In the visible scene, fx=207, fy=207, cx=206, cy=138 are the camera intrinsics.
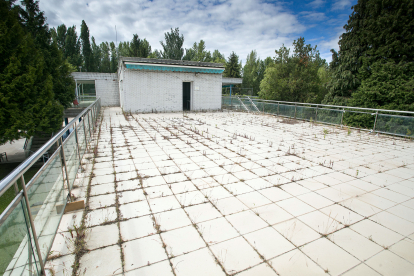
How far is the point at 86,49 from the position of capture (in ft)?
133

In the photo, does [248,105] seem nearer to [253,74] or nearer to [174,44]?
[174,44]

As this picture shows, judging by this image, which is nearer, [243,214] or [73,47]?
[243,214]

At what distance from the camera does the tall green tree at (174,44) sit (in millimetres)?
38000

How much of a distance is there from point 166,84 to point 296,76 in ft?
40.0

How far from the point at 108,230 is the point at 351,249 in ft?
8.64

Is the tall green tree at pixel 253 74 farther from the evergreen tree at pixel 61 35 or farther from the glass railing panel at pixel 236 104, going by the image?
the evergreen tree at pixel 61 35

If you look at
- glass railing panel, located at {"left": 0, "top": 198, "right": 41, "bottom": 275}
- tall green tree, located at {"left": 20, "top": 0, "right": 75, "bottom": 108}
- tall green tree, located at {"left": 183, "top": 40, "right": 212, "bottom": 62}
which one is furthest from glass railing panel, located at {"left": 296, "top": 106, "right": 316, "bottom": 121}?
tall green tree, located at {"left": 183, "top": 40, "right": 212, "bottom": 62}

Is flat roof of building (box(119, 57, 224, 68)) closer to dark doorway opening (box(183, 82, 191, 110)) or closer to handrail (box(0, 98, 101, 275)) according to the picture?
dark doorway opening (box(183, 82, 191, 110))

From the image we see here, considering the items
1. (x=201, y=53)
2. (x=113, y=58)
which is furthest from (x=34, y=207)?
(x=113, y=58)

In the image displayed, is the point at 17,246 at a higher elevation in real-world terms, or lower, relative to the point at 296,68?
lower

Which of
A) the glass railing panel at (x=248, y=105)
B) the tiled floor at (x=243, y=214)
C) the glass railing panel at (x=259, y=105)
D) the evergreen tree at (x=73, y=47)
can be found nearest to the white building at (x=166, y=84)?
the glass railing panel at (x=248, y=105)

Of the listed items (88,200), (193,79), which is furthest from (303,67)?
(88,200)

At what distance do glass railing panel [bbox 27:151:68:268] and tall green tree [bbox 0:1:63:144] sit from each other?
28.1 ft

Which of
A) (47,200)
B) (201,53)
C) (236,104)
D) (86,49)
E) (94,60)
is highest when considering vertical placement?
(201,53)
